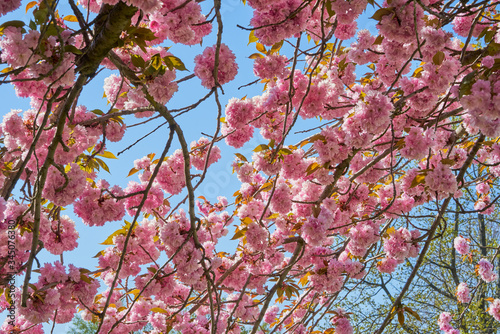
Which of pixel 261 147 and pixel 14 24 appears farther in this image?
pixel 261 147

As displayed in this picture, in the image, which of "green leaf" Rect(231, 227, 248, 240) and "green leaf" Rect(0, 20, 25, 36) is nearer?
"green leaf" Rect(0, 20, 25, 36)

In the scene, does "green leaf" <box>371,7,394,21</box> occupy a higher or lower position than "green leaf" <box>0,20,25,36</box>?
higher

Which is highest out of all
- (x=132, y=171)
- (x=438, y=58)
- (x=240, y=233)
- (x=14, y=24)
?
(x=132, y=171)

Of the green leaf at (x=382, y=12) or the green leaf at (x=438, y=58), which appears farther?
the green leaf at (x=438, y=58)

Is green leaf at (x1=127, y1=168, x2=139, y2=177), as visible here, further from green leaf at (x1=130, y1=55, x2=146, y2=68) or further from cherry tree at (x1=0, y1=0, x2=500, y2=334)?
green leaf at (x1=130, y1=55, x2=146, y2=68)

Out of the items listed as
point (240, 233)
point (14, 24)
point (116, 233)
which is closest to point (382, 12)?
point (240, 233)

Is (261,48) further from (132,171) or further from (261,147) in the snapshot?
(132,171)

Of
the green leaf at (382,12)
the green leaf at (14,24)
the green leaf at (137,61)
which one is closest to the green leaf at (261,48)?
the green leaf at (382,12)

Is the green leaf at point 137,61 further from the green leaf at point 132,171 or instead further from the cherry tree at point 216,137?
the green leaf at point 132,171

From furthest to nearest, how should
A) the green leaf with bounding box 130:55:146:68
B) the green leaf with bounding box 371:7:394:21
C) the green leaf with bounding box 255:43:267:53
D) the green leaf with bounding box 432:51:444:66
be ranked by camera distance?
the green leaf with bounding box 255:43:267:53, the green leaf with bounding box 432:51:444:66, the green leaf with bounding box 371:7:394:21, the green leaf with bounding box 130:55:146:68

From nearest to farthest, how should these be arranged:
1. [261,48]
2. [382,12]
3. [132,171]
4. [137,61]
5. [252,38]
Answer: [137,61] → [382,12] → [252,38] → [261,48] → [132,171]

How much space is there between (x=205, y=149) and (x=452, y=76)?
1.75 m

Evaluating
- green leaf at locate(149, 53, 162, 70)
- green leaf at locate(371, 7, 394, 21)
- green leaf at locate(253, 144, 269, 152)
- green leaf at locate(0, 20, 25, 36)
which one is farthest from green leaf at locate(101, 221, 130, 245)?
green leaf at locate(371, 7, 394, 21)

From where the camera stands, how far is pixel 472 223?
10078mm
